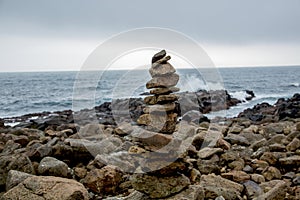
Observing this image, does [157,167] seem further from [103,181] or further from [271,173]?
[271,173]

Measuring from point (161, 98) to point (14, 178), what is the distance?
3763 mm

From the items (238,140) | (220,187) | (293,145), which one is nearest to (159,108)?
(220,187)

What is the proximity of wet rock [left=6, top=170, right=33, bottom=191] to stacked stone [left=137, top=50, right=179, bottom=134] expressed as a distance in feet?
9.91

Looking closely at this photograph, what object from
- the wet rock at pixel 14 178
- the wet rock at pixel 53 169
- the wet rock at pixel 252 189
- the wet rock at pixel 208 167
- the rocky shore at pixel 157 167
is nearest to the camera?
the rocky shore at pixel 157 167

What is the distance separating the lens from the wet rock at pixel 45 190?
6.65 metres

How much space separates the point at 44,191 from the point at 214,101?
27.9 m

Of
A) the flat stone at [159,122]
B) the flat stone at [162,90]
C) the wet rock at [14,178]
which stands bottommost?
the wet rock at [14,178]

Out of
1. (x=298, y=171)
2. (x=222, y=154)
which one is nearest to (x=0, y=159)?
(x=222, y=154)

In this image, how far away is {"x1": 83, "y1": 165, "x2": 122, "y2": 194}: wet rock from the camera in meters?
8.42

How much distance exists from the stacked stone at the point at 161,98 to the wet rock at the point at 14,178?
302 centimetres

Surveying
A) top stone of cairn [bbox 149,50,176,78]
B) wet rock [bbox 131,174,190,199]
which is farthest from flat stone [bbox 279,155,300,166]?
top stone of cairn [bbox 149,50,176,78]

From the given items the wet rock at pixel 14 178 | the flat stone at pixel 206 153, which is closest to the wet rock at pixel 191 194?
the flat stone at pixel 206 153

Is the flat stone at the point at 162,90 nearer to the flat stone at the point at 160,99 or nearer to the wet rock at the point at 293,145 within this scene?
the flat stone at the point at 160,99

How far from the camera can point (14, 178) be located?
25.0 ft
